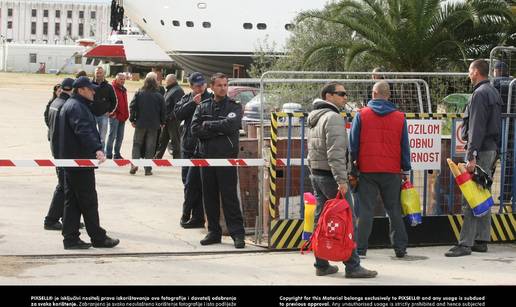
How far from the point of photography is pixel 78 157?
33.5ft

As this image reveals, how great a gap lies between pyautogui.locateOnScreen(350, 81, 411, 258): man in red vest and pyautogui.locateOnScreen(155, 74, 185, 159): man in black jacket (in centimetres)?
674

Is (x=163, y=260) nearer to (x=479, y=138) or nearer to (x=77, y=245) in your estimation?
(x=77, y=245)

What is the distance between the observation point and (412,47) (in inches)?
894

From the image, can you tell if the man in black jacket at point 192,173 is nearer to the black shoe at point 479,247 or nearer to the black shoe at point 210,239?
the black shoe at point 210,239

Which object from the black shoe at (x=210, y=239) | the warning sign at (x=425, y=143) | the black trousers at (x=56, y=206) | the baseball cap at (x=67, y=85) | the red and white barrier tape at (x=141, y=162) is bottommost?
the black shoe at (x=210, y=239)

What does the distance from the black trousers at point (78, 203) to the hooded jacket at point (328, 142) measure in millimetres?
2358

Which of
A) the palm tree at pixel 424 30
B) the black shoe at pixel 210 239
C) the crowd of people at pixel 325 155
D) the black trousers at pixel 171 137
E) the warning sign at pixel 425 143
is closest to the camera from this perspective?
the crowd of people at pixel 325 155

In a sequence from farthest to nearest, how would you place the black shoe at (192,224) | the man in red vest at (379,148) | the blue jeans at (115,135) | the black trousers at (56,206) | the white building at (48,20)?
the white building at (48,20) < the blue jeans at (115,135) < the black shoe at (192,224) < the black trousers at (56,206) < the man in red vest at (379,148)


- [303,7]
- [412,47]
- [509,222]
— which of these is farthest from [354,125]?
[303,7]

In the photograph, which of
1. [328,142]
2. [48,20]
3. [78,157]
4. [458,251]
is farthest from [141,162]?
[48,20]

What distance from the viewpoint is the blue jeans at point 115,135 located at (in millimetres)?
18109

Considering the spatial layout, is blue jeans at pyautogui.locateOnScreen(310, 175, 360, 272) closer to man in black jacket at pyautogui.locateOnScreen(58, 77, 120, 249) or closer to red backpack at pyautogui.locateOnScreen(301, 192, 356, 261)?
red backpack at pyautogui.locateOnScreen(301, 192, 356, 261)

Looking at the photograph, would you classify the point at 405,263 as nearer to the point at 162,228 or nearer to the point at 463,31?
the point at 162,228

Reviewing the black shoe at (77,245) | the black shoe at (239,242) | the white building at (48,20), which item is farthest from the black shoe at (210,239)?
the white building at (48,20)
